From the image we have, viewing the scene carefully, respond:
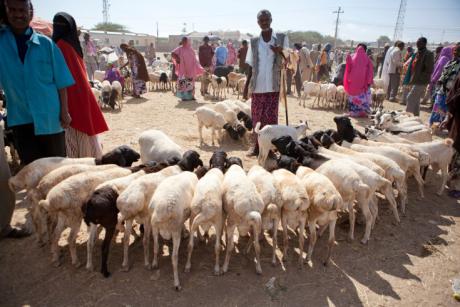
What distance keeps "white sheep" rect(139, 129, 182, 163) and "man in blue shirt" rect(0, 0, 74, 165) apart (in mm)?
1487

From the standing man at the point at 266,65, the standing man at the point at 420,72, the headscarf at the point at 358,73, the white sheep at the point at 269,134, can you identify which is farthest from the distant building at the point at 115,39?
the white sheep at the point at 269,134

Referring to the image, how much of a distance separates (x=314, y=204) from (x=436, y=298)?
63.4 inches

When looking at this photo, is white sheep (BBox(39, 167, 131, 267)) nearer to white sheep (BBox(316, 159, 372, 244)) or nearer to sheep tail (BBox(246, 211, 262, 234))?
sheep tail (BBox(246, 211, 262, 234))

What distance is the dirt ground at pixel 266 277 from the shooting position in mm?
3127

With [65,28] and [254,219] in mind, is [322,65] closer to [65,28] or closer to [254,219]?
[65,28]

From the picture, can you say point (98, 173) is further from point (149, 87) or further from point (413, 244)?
point (149, 87)

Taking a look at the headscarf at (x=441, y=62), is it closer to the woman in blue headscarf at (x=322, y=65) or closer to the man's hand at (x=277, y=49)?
the woman in blue headscarf at (x=322, y=65)

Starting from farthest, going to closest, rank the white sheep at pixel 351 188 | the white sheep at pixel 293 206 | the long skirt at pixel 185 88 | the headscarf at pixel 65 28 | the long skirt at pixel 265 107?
the long skirt at pixel 185 88 → the long skirt at pixel 265 107 → the headscarf at pixel 65 28 → the white sheep at pixel 351 188 → the white sheep at pixel 293 206

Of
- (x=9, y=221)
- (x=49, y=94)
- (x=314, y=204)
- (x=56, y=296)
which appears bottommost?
(x=56, y=296)

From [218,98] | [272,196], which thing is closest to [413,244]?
[272,196]

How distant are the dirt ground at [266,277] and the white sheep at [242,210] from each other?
0.32 metres

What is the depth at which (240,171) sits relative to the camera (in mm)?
4176

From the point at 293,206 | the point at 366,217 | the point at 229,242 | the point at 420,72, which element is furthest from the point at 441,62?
the point at 229,242

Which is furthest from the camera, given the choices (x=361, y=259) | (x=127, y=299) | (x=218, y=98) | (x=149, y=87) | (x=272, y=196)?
(x=149, y=87)
